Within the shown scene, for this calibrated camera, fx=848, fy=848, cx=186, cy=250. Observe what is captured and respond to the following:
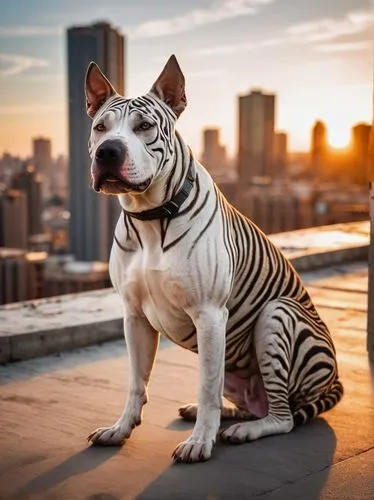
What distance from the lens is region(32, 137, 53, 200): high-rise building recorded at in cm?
10112

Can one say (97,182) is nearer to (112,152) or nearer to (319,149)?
(112,152)

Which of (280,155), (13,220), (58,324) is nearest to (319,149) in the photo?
(280,155)

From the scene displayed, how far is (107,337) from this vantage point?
5.45 m

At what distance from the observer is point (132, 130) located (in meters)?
3.05

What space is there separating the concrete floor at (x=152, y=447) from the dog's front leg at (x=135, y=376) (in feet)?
0.20

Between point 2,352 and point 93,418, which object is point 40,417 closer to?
point 93,418

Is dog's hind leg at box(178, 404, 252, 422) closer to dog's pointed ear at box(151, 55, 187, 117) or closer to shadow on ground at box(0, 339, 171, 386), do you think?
shadow on ground at box(0, 339, 171, 386)

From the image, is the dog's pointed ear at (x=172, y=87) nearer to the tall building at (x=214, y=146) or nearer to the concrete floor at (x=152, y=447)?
the concrete floor at (x=152, y=447)

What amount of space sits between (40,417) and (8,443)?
0.37m

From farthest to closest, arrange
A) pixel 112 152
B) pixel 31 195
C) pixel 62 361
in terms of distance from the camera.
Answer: pixel 31 195
pixel 62 361
pixel 112 152

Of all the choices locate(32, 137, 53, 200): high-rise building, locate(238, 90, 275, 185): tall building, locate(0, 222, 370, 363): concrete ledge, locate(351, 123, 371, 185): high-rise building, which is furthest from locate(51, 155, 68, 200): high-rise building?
locate(0, 222, 370, 363): concrete ledge

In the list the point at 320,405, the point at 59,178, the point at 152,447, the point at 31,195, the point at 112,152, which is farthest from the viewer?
the point at 59,178

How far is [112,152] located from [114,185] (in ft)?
0.41

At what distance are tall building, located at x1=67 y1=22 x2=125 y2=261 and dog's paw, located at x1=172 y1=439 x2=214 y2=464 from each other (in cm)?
5145
